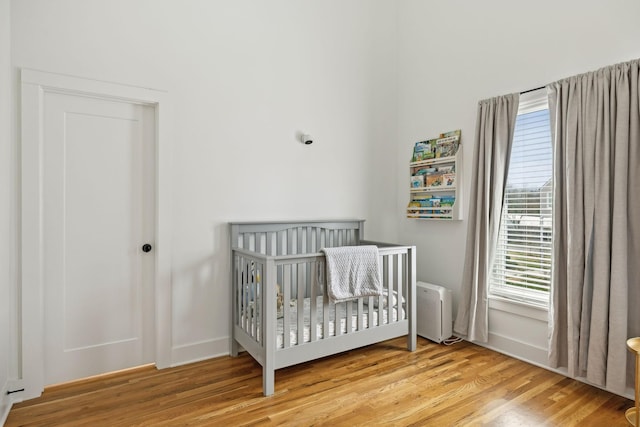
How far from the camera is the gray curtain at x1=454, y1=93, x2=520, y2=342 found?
2.62 meters

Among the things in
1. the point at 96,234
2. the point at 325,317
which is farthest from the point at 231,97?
the point at 325,317

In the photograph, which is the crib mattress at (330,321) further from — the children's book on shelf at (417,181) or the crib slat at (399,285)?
the children's book on shelf at (417,181)

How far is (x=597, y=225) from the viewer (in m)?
2.09

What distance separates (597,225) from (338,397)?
1881 mm

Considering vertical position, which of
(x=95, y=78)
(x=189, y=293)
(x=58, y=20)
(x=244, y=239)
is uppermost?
(x=58, y=20)

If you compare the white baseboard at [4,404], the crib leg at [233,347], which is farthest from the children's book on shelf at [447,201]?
the white baseboard at [4,404]

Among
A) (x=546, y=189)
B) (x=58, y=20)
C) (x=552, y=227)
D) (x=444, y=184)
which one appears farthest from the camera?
(x=444, y=184)

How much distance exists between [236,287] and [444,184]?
2.00 m

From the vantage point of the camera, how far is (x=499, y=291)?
2758 millimetres

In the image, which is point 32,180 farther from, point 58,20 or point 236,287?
point 236,287

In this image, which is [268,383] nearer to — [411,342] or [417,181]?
[411,342]

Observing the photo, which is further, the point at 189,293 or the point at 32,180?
the point at 189,293

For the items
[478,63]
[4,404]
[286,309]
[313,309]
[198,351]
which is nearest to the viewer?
[4,404]

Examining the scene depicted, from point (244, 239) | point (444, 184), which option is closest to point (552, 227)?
point (444, 184)
